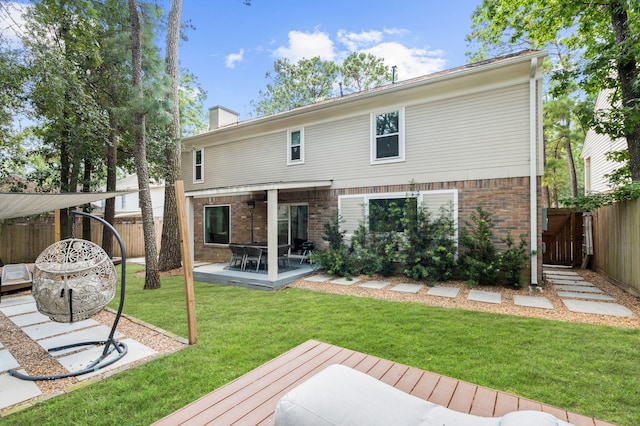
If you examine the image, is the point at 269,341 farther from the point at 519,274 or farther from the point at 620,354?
the point at 519,274

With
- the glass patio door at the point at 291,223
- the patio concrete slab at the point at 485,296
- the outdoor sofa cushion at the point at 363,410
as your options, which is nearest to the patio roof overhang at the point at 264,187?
the glass patio door at the point at 291,223

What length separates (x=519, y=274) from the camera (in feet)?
23.0

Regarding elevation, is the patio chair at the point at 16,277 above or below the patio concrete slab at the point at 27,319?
above

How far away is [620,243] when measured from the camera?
6.99 m

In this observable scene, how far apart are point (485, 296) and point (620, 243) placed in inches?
143

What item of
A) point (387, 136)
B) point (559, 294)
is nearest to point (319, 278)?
point (387, 136)

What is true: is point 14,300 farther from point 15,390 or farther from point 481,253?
point 481,253

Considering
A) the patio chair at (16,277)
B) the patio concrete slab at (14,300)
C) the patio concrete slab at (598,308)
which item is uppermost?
the patio chair at (16,277)

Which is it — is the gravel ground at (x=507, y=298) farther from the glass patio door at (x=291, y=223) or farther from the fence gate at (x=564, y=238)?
the glass patio door at (x=291, y=223)

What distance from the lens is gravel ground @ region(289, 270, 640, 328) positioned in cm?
505

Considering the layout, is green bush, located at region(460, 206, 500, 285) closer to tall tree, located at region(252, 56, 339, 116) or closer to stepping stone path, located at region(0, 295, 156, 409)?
stepping stone path, located at region(0, 295, 156, 409)

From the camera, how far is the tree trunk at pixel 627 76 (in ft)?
23.6

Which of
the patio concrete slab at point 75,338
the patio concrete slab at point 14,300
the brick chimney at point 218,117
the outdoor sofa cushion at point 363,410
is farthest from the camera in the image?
the brick chimney at point 218,117

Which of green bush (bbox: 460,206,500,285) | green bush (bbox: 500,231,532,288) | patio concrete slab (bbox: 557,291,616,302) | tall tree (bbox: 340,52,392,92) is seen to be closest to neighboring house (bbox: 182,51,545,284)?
green bush (bbox: 500,231,532,288)
